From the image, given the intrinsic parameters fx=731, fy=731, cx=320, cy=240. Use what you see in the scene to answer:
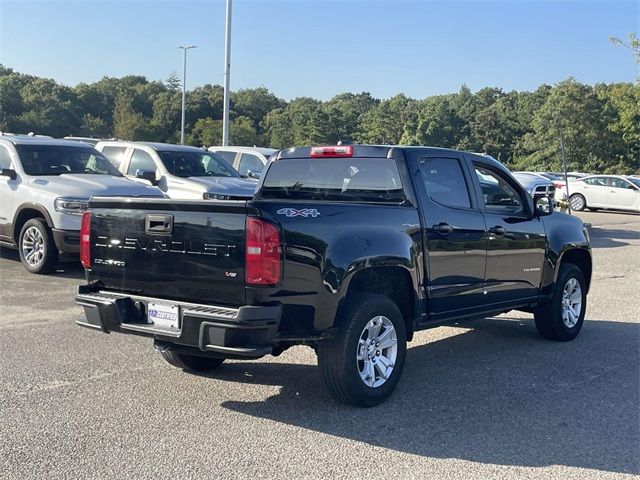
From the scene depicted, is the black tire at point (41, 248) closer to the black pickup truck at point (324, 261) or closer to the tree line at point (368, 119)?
the black pickup truck at point (324, 261)

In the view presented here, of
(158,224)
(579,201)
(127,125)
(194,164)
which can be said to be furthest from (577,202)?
(127,125)

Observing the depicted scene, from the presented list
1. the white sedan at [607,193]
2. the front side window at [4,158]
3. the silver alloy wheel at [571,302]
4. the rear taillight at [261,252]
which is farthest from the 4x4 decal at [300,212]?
the white sedan at [607,193]

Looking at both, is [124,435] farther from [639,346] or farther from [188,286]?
[639,346]

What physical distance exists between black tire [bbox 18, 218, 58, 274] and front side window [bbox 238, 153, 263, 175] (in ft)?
22.3

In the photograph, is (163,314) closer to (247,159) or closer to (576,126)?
(247,159)

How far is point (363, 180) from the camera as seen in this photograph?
6.07 meters

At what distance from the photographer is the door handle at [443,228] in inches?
230

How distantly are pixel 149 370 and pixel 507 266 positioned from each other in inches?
131

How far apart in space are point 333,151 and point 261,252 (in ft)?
6.28

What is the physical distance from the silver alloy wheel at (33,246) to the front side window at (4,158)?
1.37m

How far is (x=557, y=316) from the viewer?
24.5 feet

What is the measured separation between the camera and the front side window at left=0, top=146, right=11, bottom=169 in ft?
36.6

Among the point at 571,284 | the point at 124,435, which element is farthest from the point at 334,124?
the point at 124,435

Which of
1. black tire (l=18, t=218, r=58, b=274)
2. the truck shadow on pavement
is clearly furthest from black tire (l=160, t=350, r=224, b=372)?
black tire (l=18, t=218, r=58, b=274)
